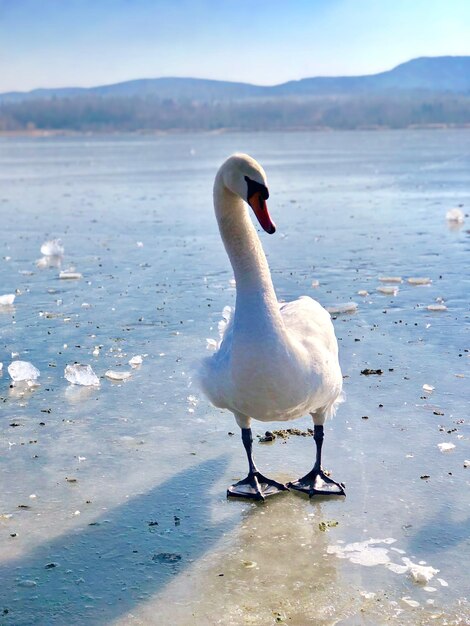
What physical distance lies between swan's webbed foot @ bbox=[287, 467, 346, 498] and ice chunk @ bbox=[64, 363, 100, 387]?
2177 mm

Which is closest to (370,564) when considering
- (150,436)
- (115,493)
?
(115,493)

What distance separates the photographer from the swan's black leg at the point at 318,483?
445 cm

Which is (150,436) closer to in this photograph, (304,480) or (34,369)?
(304,480)

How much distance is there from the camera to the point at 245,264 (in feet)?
14.7

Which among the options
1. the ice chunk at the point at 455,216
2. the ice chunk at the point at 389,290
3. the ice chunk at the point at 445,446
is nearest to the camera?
the ice chunk at the point at 445,446

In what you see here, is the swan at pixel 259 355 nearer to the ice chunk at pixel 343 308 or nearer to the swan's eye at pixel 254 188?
the swan's eye at pixel 254 188

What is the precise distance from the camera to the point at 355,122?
11550 cm

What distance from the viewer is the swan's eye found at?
4.32 m

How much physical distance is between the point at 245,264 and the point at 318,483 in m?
1.23

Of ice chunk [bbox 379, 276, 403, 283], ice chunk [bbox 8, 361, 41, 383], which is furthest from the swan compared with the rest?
ice chunk [bbox 379, 276, 403, 283]

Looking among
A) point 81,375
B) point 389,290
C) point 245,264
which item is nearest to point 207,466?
point 245,264

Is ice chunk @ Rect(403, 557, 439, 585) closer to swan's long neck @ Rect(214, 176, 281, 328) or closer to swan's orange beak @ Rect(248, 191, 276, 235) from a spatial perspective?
swan's long neck @ Rect(214, 176, 281, 328)

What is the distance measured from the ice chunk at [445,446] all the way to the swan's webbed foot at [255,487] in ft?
3.15

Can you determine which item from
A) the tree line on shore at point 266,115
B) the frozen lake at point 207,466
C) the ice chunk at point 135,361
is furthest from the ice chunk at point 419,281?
the tree line on shore at point 266,115
